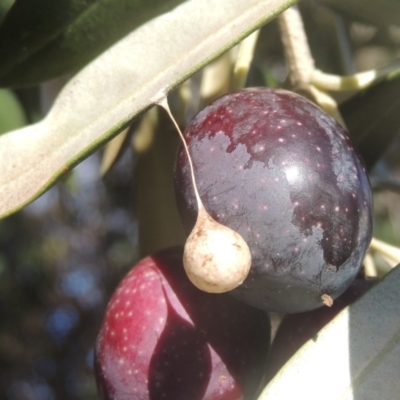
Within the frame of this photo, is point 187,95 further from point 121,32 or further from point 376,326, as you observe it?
point 376,326

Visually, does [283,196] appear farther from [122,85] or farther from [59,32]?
[59,32]

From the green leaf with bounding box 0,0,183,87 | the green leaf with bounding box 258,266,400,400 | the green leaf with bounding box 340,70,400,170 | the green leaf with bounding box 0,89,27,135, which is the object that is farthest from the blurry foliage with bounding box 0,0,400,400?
the green leaf with bounding box 258,266,400,400

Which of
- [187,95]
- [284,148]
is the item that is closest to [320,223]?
[284,148]

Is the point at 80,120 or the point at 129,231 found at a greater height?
the point at 80,120

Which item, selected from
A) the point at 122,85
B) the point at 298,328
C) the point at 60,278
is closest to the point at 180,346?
the point at 298,328

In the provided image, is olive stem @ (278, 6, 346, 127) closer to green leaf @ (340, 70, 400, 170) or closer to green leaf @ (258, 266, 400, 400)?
green leaf @ (340, 70, 400, 170)

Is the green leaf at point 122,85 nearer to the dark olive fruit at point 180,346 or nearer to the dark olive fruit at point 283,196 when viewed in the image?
the dark olive fruit at point 283,196
